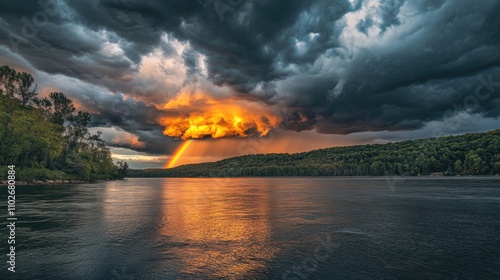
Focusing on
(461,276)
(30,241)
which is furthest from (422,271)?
(30,241)

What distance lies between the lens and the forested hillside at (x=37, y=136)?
325 feet

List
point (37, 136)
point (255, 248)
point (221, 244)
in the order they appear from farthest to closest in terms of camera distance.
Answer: point (37, 136) < point (221, 244) < point (255, 248)

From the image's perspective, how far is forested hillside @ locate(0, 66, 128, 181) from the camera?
325 ft

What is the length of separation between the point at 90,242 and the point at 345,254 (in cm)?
1896

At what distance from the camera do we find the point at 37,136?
106m

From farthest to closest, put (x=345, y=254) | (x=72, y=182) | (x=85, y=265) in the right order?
(x=72, y=182)
(x=345, y=254)
(x=85, y=265)

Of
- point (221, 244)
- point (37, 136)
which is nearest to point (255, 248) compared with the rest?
point (221, 244)

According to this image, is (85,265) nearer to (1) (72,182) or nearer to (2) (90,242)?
(2) (90,242)

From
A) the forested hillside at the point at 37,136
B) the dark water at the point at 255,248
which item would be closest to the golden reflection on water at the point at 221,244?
the dark water at the point at 255,248

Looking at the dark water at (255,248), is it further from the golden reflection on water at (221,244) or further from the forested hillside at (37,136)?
the forested hillside at (37,136)

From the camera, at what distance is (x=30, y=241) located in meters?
22.3

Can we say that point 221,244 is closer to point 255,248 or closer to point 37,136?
point 255,248

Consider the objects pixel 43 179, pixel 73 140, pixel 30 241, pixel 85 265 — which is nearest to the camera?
pixel 85 265

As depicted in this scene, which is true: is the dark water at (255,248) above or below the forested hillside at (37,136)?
below
